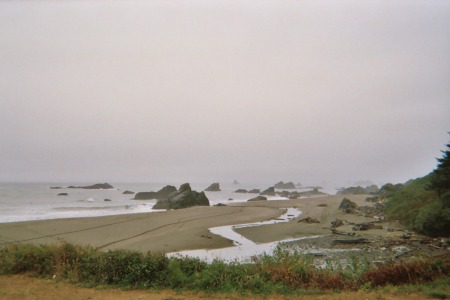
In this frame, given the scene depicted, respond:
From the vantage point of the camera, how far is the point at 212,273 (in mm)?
10383

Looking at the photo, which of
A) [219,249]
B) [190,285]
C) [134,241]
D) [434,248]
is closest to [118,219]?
[134,241]

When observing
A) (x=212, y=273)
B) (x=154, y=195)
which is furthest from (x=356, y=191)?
(x=212, y=273)

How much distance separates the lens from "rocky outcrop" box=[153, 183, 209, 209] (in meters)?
54.2

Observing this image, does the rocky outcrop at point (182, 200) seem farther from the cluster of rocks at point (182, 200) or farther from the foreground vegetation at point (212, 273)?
the foreground vegetation at point (212, 273)

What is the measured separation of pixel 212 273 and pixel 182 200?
1791 inches

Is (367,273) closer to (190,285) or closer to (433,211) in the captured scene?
(190,285)

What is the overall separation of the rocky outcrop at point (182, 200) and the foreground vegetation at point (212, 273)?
4261 cm

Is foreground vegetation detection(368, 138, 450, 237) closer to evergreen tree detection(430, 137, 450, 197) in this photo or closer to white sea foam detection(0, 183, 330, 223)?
evergreen tree detection(430, 137, 450, 197)

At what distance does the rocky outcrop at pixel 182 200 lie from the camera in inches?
2133

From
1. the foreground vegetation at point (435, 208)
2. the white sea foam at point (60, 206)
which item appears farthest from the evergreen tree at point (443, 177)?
the white sea foam at point (60, 206)

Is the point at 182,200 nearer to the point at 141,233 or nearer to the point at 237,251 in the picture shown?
the point at 141,233

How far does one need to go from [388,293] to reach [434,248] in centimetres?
1170

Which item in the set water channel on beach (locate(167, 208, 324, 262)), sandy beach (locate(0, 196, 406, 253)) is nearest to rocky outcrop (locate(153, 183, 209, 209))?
sandy beach (locate(0, 196, 406, 253))

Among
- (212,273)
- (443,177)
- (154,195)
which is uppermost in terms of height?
(443,177)
